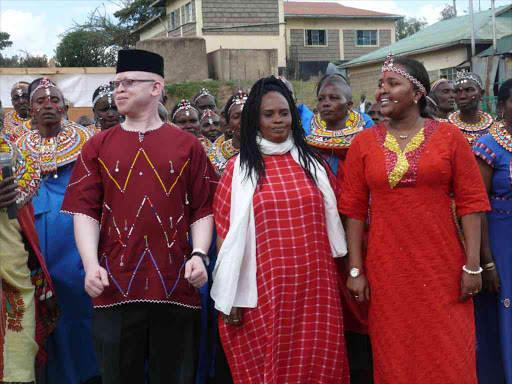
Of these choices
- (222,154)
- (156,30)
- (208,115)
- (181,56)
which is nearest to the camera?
(222,154)

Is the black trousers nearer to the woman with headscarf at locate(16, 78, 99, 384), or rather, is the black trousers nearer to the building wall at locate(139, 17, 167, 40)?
the woman with headscarf at locate(16, 78, 99, 384)

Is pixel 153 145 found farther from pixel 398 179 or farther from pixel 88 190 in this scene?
pixel 398 179

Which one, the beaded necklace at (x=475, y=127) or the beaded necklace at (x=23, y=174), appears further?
the beaded necklace at (x=475, y=127)

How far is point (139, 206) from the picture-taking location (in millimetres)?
3523

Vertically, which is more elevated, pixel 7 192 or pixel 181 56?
pixel 181 56

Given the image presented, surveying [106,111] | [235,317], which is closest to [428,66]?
[106,111]

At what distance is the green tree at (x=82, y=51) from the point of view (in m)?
34.8

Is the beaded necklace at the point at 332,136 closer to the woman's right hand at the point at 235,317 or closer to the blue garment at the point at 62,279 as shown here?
the woman's right hand at the point at 235,317

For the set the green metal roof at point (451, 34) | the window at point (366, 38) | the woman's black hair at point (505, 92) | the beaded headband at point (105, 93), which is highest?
the window at point (366, 38)

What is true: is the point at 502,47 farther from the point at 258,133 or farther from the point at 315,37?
the point at 258,133

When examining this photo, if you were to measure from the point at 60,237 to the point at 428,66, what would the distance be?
24633 mm

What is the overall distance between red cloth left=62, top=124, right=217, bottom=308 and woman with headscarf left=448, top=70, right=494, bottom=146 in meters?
3.70

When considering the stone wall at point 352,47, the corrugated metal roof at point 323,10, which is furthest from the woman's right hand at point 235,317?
the stone wall at point 352,47

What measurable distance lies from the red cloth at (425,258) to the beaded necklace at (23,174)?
2.14 metres
